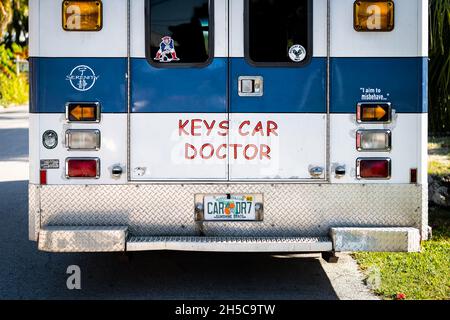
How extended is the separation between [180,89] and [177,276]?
1884 mm

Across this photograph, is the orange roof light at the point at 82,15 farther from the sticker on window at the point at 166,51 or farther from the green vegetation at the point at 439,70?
the green vegetation at the point at 439,70

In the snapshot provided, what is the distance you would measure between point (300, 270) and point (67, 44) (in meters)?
2.99

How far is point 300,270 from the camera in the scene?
730cm

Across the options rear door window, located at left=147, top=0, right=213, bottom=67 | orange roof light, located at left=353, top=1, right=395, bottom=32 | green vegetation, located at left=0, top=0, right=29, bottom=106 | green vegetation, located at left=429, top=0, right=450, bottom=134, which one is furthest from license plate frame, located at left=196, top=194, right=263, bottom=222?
green vegetation, located at left=0, top=0, right=29, bottom=106

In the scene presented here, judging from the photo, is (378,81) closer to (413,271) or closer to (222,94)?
(222,94)

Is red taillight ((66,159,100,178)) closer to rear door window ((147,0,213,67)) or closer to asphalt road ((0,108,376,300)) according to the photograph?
rear door window ((147,0,213,67))

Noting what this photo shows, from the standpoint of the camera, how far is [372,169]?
6.04 metres

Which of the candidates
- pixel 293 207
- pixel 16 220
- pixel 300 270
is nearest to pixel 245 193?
pixel 293 207

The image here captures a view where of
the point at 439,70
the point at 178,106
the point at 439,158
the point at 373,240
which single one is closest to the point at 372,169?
the point at 373,240

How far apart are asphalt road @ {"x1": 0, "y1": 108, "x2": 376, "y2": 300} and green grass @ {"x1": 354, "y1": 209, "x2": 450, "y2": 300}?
0.50ft

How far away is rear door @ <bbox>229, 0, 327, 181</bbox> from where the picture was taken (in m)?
6.02

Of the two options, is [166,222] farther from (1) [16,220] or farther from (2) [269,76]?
(1) [16,220]
